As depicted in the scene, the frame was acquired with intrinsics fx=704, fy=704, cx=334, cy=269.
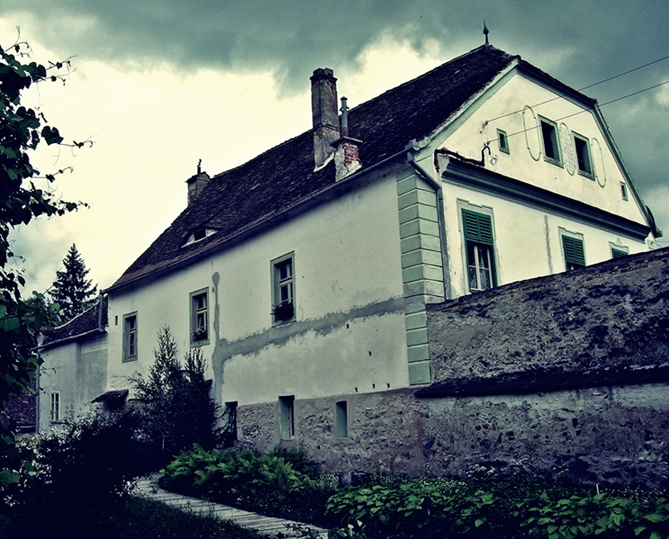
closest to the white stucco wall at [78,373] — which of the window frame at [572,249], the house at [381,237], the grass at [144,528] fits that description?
the house at [381,237]

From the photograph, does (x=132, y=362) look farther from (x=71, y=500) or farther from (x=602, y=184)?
(x=602, y=184)

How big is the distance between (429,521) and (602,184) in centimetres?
1171

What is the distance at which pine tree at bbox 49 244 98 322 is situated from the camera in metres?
52.2

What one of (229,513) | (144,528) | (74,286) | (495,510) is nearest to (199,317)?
(229,513)

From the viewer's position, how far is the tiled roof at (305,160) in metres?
15.2

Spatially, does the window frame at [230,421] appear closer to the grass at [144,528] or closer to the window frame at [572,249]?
the grass at [144,528]

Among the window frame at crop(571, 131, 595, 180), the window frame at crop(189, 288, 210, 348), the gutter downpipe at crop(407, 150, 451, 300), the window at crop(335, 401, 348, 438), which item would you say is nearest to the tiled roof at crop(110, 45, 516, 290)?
the gutter downpipe at crop(407, 150, 451, 300)

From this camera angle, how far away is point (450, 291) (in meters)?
13.3

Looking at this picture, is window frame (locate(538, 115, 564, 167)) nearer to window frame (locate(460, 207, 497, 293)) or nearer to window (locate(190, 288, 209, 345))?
window frame (locate(460, 207, 497, 293))

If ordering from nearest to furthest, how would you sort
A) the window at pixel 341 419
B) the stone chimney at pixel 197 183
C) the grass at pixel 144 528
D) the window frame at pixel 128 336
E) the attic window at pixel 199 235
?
the grass at pixel 144 528 < the window at pixel 341 419 < the attic window at pixel 199 235 < the window frame at pixel 128 336 < the stone chimney at pixel 197 183

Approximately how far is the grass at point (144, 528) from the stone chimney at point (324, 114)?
30.3 ft

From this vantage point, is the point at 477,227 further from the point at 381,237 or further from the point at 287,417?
the point at 287,417

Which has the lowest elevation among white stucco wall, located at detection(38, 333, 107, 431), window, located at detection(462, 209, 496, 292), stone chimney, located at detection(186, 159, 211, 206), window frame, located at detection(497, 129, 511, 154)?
white stucco wall, located at detection(38, 333, 107, 431)

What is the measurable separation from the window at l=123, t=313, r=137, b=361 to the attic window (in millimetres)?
3349
